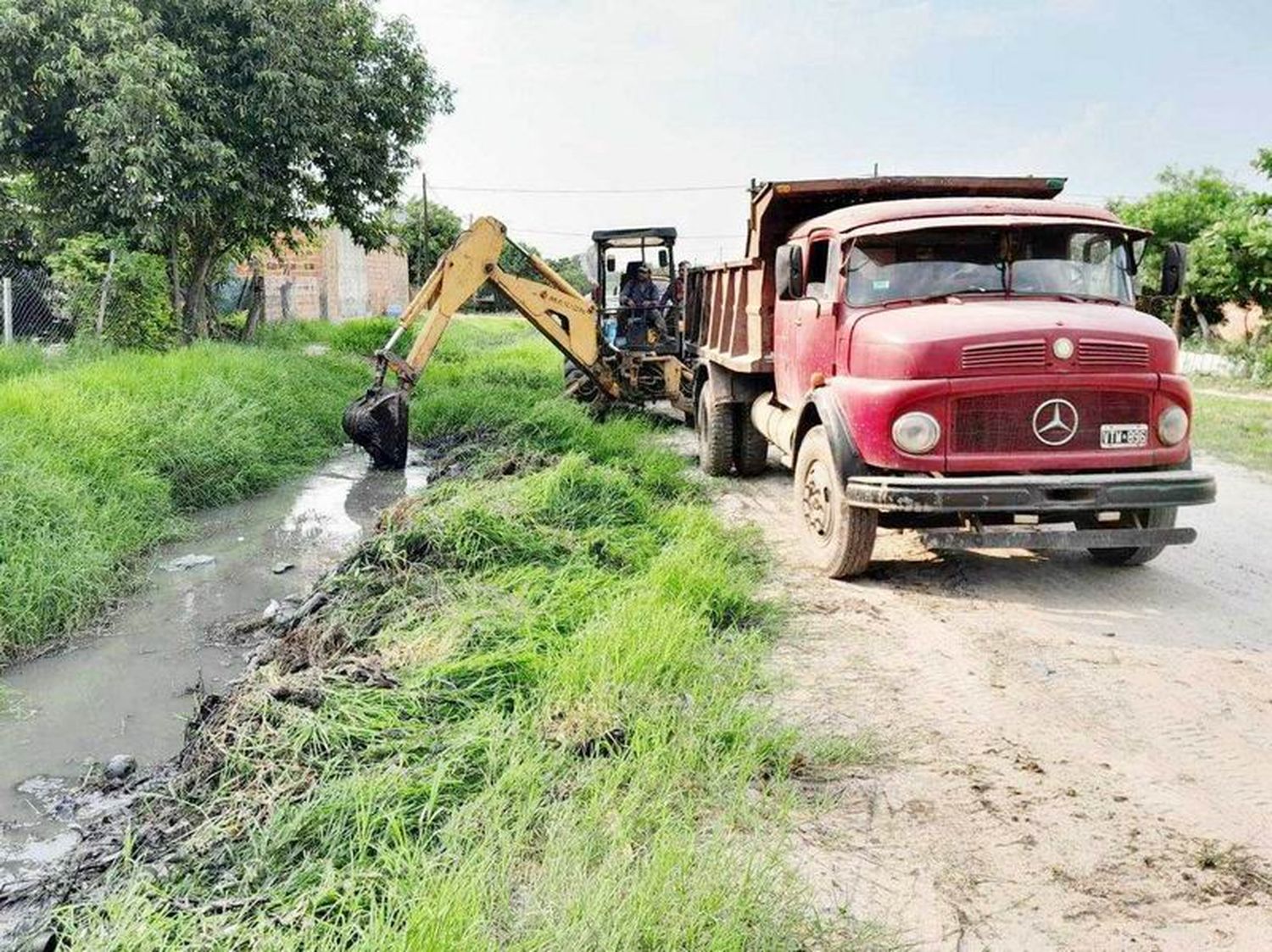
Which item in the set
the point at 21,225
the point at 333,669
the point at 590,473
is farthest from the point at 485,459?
the point at 21,225

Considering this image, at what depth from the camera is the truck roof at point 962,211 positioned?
6629 millimetres

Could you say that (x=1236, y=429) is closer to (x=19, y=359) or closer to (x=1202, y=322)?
(x=1202, y=322)

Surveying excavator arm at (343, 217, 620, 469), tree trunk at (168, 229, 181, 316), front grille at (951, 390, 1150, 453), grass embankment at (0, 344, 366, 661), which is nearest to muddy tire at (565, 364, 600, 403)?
excavator arm at (343, 217, 620, 469)

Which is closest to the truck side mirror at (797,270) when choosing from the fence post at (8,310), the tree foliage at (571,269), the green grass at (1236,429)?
the green grass at (1236,429)

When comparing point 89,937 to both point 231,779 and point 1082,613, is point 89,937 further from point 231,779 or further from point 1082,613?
point 1082,613

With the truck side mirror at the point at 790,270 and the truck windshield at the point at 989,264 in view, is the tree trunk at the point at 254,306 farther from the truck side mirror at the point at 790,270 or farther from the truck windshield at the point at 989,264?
the truck windshield at the point at 989,264

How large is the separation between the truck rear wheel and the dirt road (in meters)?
3.26

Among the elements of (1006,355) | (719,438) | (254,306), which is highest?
(254,306)

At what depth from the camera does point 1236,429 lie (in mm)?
12188

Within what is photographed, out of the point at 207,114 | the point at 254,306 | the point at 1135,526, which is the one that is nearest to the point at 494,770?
the point at 1135,526

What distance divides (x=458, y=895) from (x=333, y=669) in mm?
2113

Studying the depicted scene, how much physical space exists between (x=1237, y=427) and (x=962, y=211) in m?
7.90

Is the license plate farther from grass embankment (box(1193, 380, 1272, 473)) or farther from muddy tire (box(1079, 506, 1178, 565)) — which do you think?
grass embankment (box(1193, 380, 1272, 473))

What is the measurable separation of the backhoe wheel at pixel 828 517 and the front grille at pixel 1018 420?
77cm
